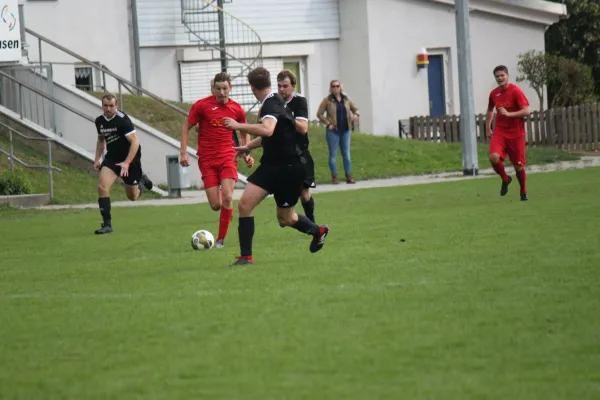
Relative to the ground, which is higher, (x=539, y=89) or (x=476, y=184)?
(x=539, y=89)

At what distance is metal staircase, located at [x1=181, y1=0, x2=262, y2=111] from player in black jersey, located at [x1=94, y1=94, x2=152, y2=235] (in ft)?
58.7

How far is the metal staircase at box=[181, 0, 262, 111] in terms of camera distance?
37.1 metres

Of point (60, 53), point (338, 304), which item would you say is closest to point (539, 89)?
point (60, 53)

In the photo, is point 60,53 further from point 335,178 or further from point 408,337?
point 408,337

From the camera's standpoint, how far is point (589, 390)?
666 centimetres

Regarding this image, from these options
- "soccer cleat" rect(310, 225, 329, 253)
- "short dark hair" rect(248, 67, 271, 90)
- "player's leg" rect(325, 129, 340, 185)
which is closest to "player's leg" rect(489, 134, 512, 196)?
"soccer cleat" rect(310, 225, 329, 253)

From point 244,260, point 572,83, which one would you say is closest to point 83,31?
point 572,83

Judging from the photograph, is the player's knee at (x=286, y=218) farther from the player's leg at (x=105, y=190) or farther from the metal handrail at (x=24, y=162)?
the metal handrail at (x=24, y=162)

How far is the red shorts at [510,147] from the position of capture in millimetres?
20344

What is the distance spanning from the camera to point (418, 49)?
41594 mm

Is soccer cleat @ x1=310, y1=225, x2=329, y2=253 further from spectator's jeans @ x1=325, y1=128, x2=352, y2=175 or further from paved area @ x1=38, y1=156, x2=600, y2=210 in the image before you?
spectator's jeans @ x1=325, y1=128, x2=352, y2=175

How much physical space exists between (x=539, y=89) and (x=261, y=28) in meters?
9.92

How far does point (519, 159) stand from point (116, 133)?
19.8 feet

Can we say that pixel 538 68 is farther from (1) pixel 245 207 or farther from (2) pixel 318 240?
(1) pixel 245 207
